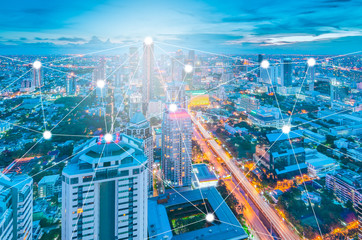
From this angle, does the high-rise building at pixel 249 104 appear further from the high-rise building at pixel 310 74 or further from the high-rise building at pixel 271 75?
Answer: the high-rise building at pixel 310 74

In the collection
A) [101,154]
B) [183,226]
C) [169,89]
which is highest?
[169,89]

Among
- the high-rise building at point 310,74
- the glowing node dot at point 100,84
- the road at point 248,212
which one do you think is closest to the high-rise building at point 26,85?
the glowing node dot at point 100,84

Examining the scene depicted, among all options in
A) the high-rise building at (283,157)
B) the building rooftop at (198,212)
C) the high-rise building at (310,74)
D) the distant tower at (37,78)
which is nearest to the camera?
the building rooftop at (198,212)

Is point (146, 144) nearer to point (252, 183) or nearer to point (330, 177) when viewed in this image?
point (252, 183)

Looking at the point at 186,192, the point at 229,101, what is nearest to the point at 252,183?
the point at 186,192

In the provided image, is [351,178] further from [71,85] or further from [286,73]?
[71,85]

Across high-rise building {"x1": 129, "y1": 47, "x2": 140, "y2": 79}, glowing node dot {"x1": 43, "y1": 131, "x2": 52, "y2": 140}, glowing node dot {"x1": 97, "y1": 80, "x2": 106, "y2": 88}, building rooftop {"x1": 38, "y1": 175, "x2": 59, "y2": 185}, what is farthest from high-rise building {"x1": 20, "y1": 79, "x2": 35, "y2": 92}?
building rooftop {"x1": 38, "y1": 175, "x2": 59, "y2": 185}

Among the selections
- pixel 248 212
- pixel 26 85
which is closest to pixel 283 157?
pixel 248 212

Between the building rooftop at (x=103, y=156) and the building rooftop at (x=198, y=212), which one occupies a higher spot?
the building rooftop at (x=103, y=156)
